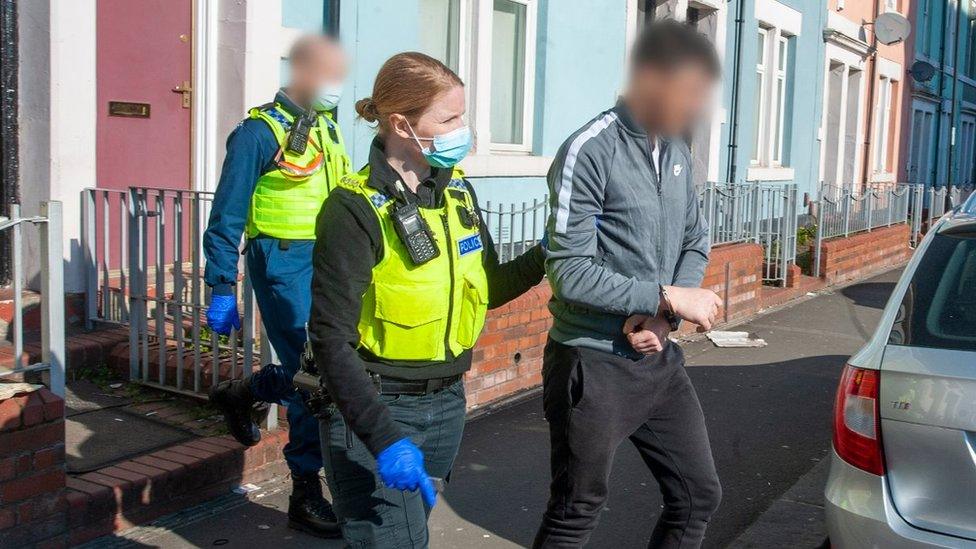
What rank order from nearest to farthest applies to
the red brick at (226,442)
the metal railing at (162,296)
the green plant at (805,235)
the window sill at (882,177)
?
the red brick at (226,442) → the metal railing at (162,296) → the green plant at (805,235) → the window sill at (882,177)

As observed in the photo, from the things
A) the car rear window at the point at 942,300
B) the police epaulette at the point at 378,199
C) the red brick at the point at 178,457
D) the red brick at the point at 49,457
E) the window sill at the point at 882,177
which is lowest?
the red brick at the point at 178,457

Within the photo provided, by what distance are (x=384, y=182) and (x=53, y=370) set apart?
2018 mm

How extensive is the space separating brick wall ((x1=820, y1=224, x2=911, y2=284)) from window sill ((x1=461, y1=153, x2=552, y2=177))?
4.51m

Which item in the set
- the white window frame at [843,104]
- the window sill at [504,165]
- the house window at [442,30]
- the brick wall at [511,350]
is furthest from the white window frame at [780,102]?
the brick wall at [511,350]

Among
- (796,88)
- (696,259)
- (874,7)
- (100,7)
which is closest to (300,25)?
(100,7)

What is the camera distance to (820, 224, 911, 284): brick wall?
1254cm

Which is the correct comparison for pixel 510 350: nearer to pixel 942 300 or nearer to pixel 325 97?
pixel 325 97

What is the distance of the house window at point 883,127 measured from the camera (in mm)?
21594

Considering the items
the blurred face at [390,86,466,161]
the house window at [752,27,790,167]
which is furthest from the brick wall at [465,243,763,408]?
the house window at [752,27,790,167]

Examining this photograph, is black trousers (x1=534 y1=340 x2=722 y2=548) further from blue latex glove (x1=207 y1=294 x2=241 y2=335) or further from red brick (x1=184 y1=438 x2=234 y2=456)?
red brick (x1=184 y1=438 x2=234 y2=456)

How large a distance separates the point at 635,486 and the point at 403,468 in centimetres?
289

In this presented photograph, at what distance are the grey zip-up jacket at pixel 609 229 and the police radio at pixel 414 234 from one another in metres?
0.46

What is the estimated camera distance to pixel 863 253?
13.9 m

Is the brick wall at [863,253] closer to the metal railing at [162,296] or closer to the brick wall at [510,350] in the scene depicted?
the brick wall at [510,350]
